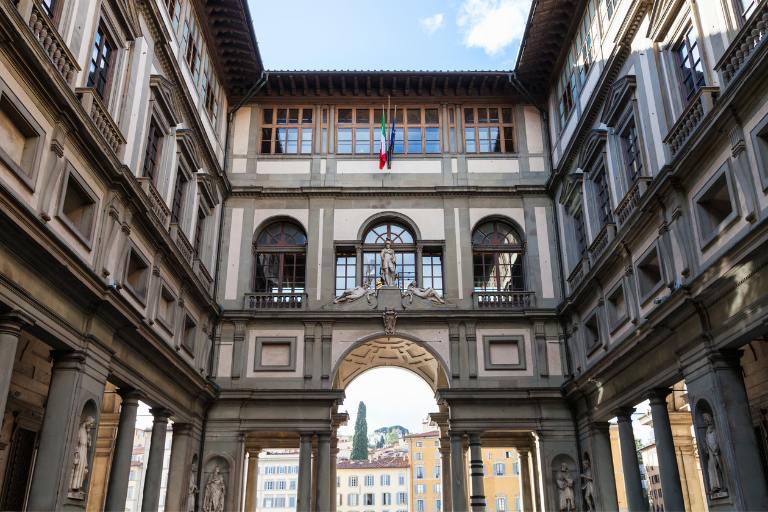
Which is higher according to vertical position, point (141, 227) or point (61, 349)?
point (141, 227)

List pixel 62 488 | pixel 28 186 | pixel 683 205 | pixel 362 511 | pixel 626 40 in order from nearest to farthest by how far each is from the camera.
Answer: pixel 28 186 < pixel 62 488 < pixel 683 205 < pixel 626 40 < pixel 362 511

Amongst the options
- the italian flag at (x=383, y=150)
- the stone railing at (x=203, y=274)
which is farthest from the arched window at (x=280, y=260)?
the italian flag at (x=383, y=150)

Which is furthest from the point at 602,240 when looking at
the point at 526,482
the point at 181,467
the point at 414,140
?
the point at 181,467

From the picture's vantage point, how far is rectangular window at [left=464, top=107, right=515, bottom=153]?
28.2m

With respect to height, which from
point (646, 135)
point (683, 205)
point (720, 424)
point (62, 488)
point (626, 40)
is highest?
point (626, 40)

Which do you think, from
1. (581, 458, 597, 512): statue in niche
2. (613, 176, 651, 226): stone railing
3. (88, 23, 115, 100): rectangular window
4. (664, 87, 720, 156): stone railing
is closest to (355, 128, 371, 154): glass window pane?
(613, 176, 651, 226): stone railing

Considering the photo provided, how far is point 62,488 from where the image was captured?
13.4 m

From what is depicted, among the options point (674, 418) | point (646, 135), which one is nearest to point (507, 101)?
point (646, 135)

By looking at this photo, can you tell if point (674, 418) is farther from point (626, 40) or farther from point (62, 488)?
point (62, 488)

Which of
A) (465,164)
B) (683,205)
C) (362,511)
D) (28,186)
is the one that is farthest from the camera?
(362,511)

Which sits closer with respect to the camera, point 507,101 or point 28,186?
point 28,186

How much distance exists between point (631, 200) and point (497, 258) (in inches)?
341

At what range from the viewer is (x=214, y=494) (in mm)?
22609

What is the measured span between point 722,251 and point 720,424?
11.1 ft
